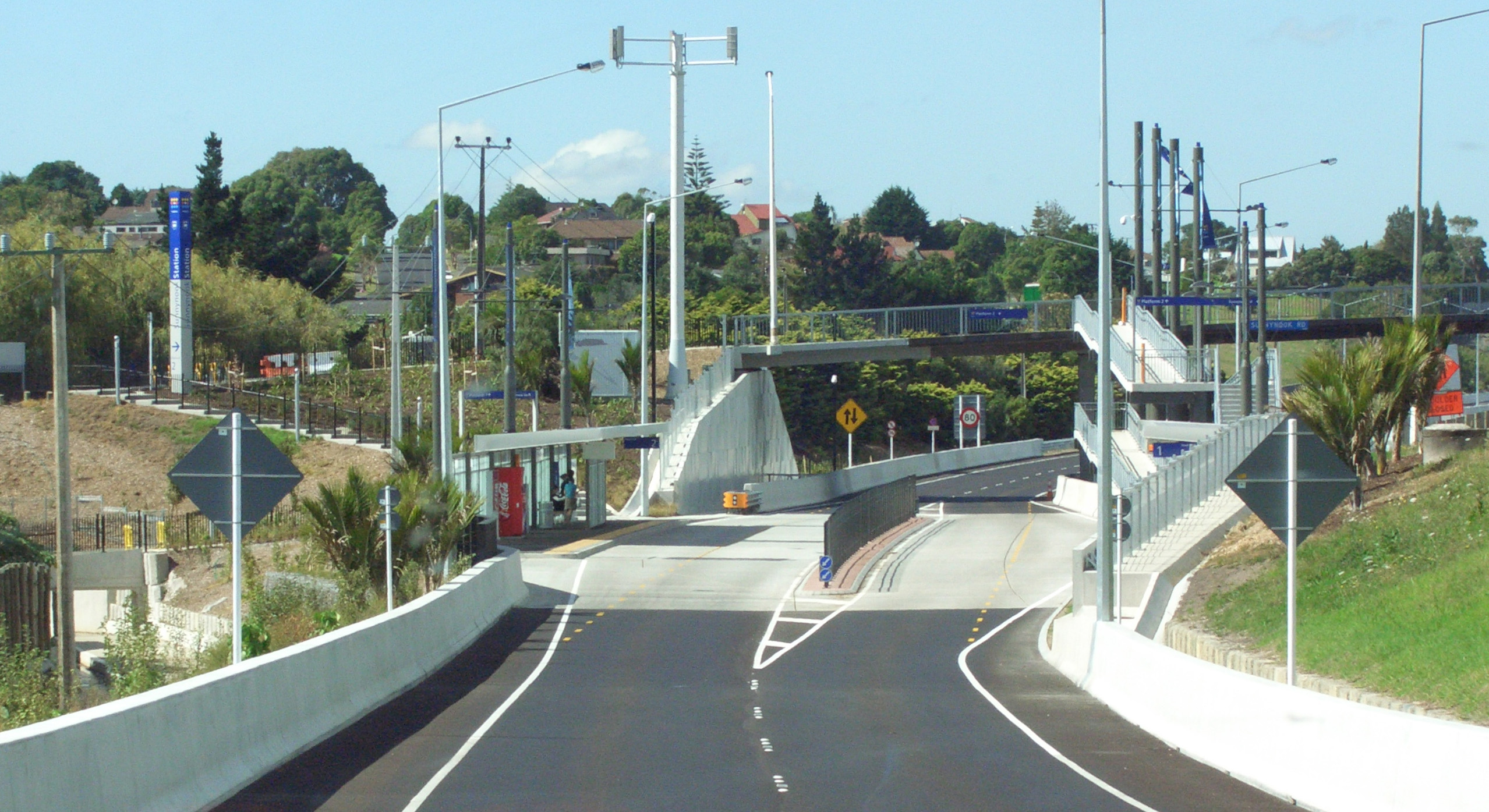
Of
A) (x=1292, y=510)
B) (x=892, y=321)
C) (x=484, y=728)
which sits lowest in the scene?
(x=484, y=728)

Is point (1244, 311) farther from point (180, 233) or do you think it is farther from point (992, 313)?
point (180, 233)

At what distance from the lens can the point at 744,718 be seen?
599 inches

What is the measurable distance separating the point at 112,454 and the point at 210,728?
4851 cm

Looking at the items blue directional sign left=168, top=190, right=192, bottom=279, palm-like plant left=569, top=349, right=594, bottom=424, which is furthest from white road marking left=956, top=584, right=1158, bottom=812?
blue directional sign left=168, top=190, right=192, bottom=279

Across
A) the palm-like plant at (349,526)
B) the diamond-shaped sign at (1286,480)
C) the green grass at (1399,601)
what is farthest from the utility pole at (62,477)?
the green grass at (1399,601)

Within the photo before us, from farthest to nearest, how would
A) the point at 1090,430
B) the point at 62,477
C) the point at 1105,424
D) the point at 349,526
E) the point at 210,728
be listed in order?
1. the point at 1090,430
2. the point at 349,526
3. the point at 62,477
4. the point at 1105,424
5. the point at 210,728

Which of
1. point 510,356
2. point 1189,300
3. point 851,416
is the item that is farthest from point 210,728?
point 851,416

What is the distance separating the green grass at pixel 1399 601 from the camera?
539 inches

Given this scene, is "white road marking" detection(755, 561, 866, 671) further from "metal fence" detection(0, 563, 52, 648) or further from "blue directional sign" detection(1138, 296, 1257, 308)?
"metal fence" detection(0, 563, 52, 648)

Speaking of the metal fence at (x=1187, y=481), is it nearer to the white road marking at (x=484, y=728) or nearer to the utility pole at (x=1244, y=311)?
the utility pole at (x=1244, y=311)

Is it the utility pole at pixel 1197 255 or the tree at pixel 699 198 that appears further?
the tree at pixel 699 198

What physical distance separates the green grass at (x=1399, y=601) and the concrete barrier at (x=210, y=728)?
383 inches

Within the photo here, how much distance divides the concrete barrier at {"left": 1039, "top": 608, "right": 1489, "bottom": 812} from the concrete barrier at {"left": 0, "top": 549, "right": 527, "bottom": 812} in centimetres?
766

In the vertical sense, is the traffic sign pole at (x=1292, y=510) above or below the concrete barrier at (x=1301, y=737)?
above
